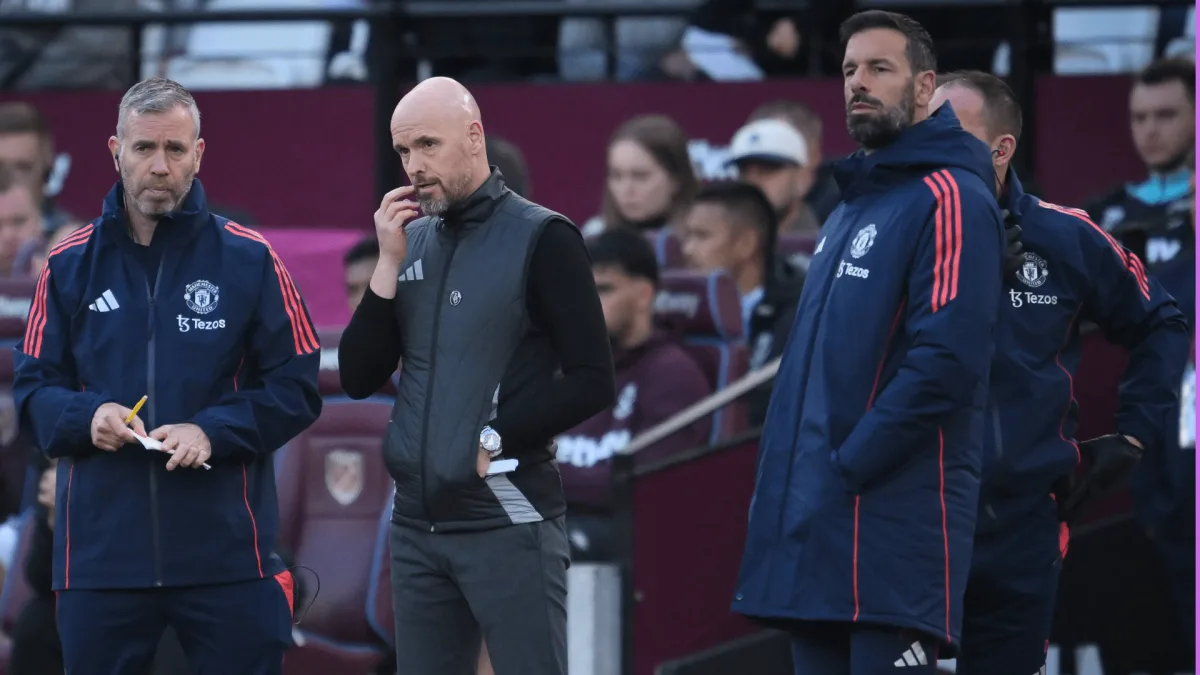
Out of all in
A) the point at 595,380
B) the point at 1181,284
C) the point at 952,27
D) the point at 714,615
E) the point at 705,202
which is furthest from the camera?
the point at 952,27

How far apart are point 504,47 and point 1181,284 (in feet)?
12.0

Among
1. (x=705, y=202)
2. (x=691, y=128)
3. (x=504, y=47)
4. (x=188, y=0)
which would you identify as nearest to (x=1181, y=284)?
(x=705, y=202)

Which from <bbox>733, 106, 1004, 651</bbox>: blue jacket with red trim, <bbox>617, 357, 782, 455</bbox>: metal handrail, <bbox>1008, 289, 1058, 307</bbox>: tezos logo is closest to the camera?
<bbox>733, 106, 1004, 651</bbox>: blue jacket with red trim

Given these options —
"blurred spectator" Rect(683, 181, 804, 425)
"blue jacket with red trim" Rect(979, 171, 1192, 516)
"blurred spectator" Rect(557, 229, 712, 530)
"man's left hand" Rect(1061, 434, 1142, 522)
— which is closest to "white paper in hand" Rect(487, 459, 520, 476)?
"blue jacket with red trim" Rect(979, 171, 1192, 516)

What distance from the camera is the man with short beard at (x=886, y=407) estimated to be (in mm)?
3902

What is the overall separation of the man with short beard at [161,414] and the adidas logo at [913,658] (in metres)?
1.48

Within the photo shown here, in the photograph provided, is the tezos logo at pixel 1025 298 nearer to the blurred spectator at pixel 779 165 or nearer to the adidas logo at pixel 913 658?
the adidas logo at pixel 913 658

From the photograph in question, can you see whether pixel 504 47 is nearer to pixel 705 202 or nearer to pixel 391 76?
pixel 391 76

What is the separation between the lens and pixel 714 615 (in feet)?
19.7

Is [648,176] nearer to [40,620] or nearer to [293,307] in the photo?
[40,620]

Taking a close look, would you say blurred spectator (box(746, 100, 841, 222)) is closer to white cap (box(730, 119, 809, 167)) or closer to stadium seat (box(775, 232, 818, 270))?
white cap (box(730, 119, 809, 167))

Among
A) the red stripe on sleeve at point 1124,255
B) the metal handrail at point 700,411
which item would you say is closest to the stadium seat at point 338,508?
the metal handrail at point 700,411

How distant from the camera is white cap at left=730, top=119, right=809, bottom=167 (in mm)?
8219

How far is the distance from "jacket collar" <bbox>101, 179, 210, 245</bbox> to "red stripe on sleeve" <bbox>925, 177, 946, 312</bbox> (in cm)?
172
